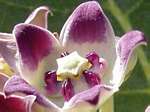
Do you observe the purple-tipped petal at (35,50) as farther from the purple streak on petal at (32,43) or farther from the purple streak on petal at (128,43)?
the purple streak on petal at (128,43)

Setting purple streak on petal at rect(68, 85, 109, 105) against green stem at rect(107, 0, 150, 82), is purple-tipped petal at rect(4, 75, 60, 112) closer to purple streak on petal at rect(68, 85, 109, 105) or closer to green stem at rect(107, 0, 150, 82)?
purple streak on petal at rect(68, 85, 109, 105)

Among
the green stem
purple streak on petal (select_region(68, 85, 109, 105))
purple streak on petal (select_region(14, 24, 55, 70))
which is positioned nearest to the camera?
purple streak on petal (select_region(68, 85, 109, 105))

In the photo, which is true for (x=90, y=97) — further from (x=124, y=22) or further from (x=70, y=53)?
(x=124, y=22)

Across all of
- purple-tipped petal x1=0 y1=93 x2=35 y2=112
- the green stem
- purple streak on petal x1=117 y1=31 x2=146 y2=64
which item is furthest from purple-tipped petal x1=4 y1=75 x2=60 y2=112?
the green stem

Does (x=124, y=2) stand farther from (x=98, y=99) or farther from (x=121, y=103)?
(x=98, y=99)

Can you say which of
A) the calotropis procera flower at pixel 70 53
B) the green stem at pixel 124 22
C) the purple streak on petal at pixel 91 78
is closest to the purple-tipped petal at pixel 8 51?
the calotropis procera flower at pixel 70 53

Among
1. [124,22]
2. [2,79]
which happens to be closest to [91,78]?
[2,79]
